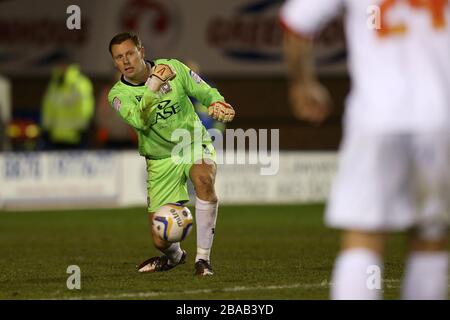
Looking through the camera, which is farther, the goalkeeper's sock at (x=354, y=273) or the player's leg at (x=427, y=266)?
the player's leg at (x=427, y=266)

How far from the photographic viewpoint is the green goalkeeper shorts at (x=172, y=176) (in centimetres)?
981

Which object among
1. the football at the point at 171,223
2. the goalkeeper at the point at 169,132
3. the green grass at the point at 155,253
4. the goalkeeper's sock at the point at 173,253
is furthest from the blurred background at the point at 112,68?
the football at the point at 171,223

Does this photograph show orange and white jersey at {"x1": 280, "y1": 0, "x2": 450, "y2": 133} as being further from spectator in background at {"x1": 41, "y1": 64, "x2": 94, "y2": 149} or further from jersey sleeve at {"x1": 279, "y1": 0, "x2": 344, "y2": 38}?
spectator in background at {"x1": 41, "y1": 64, "x2": 94, "y2": 149}

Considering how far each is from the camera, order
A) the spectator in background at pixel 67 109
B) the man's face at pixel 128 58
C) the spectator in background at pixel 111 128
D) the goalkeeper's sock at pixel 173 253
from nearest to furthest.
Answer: the man's face at pixel 128 58 < the goalkeeper's sock at pixel 173 253 < the spectator in background at pixel 67 109 < the spectator in background at pixel 111 128

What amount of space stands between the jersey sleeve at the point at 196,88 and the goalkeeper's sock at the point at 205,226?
76 centimetres

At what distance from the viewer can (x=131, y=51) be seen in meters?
9.51

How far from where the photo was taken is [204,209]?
Answer: 9.73 m

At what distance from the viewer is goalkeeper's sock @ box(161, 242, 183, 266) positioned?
9.94 metres

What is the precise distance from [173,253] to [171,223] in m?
0.75

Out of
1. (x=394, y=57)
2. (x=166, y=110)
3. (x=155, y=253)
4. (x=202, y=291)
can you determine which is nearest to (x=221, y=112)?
(x=166, y=110)

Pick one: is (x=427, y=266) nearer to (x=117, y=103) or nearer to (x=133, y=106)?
(x=133, y=106)

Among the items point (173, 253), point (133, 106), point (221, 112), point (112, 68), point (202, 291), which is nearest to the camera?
point (202, 291)

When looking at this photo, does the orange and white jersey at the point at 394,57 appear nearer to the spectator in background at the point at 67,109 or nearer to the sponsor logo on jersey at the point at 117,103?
the sponsor logo on jersey at the point at 117,103

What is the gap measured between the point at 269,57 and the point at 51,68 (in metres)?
4.25
